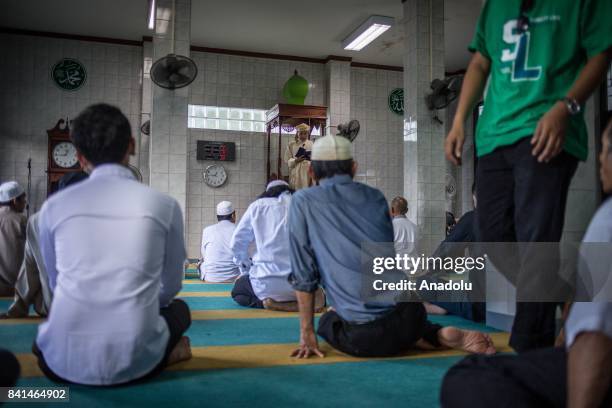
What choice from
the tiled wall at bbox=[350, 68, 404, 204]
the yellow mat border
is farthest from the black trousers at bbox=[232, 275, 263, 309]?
the tiled wall at bbox=[350, 68, 404, 204]

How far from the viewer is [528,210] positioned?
162 centimetres

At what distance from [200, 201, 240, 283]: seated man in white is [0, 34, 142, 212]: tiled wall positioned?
15.1 ft

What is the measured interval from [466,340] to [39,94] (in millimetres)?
9483

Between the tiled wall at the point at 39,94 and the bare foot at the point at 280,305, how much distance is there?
6.83 m

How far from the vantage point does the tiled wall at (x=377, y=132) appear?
1137 cm

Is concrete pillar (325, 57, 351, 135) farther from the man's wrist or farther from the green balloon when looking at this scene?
the man's wrist

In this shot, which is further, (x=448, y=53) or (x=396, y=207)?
(x=448, y=53)

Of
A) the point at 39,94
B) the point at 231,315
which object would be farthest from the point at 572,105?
the point at 39,94

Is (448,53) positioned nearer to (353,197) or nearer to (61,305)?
(353,197)

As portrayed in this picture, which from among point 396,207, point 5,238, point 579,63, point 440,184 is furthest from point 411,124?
point 579,63

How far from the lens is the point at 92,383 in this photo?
76.8 inches

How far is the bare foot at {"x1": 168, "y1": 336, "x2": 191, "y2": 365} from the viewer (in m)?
2.40

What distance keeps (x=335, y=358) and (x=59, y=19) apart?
29.0 feet

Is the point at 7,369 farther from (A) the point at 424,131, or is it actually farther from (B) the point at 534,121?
(A) the point at 424,131
